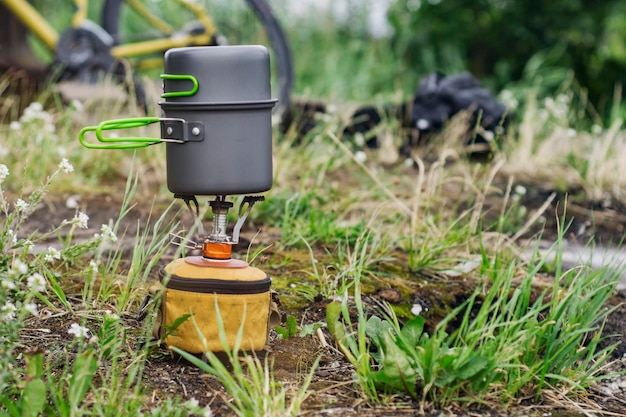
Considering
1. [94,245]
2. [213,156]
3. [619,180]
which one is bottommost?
[619,180]

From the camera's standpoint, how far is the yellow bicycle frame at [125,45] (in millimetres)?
5465

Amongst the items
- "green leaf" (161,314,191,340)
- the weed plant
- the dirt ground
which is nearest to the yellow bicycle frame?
the dirt ground

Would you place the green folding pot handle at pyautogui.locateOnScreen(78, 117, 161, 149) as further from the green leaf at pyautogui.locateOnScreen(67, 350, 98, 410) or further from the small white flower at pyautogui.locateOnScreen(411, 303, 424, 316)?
the small white flower at pyautogui.locateOnScreen(411, 303, 424, 316)

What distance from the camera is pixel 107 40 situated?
214 inches

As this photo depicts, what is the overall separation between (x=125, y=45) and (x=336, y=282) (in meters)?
3.94

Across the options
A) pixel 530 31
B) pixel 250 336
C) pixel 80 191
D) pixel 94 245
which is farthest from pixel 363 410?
pixel 530 31

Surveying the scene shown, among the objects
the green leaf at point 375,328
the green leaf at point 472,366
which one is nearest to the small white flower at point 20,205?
the green leaf at point 375,328

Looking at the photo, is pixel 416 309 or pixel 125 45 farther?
pixel 125 45

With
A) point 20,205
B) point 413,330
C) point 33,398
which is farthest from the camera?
point 20,205

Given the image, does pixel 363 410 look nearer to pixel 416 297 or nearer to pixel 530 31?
pixel 416 297

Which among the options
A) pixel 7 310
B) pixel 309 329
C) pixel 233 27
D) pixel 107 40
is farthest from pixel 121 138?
pixel 233 27

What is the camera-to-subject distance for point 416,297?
8.61 ft

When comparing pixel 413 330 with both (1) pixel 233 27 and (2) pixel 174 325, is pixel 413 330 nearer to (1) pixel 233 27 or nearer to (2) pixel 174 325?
(2) pixel 174 325

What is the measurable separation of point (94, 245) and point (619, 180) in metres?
3.21
